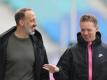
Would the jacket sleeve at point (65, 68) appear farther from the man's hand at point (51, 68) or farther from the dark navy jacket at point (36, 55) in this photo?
the dark navy jacket at point (36, 55)

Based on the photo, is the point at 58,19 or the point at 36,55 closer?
the point at 36,55

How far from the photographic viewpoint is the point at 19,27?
3.14m

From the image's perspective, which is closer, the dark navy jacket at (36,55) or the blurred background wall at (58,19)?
the dark navy jacket at (36,55)

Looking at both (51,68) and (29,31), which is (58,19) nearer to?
(29,31)

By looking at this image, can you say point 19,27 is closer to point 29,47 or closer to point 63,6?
point 29,47

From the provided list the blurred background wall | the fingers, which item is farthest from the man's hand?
the blurred background wall

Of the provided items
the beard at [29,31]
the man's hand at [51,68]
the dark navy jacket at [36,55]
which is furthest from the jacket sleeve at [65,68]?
the beard at [29,31]

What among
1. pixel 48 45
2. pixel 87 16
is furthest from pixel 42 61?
pixel 48 45

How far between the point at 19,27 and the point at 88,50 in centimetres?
67

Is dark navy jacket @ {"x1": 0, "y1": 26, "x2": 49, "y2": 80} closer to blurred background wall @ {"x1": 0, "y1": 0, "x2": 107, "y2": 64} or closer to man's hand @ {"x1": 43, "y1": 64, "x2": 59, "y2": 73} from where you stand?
man's hand @ {"x1": 43, "y1": 64, "x2": 59, "y2": 73}

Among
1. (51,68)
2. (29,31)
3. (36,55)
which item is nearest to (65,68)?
(51,68)

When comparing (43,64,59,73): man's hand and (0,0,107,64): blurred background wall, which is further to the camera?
(0,0,107,64): blurred background wall

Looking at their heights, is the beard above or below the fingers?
above

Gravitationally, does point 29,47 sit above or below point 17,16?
below
